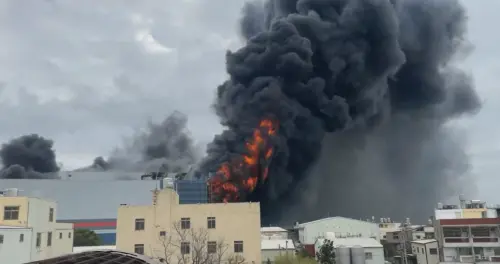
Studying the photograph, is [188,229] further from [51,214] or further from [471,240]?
[471,240]

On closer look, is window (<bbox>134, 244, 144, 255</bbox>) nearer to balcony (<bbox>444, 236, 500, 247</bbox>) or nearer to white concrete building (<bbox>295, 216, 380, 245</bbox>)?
balcony (<bbox>444, 236, 500, 247</bbox>)

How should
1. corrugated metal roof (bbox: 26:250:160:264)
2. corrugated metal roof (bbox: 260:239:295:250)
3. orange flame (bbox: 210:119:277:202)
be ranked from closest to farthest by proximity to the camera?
corrugated metal roof (bbox: 26:250:160:264), corrugated metal roof (bbox: 260:239:295:250), orange flame (bbox: 210:119:277:202)

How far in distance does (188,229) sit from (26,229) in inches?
334

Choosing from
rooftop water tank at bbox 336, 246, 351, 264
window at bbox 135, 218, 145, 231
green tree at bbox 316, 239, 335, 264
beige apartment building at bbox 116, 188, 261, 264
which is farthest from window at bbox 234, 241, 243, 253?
rooftop water tank at bbox 336, 246, 351, 264

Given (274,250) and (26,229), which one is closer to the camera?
(26,229)

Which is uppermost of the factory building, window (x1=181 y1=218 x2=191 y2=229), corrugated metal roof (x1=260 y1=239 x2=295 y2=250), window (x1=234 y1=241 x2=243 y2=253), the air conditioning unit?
the factory building

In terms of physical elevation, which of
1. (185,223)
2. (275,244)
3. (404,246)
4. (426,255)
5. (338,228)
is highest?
(185,223)

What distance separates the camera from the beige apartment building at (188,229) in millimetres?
25141

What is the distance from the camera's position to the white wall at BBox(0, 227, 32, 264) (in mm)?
21219

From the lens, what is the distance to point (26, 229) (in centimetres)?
2352

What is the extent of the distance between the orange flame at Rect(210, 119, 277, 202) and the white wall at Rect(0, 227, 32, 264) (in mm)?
24414

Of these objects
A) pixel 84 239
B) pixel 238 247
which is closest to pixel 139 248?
pixel 238 247

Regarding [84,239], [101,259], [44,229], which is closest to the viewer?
[101,259]

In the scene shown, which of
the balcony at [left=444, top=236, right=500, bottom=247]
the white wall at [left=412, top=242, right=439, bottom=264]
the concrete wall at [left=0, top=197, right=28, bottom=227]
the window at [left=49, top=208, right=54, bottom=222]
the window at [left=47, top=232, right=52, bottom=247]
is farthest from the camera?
the white wall at [left=412, top=242, right=439, bottom=264]
